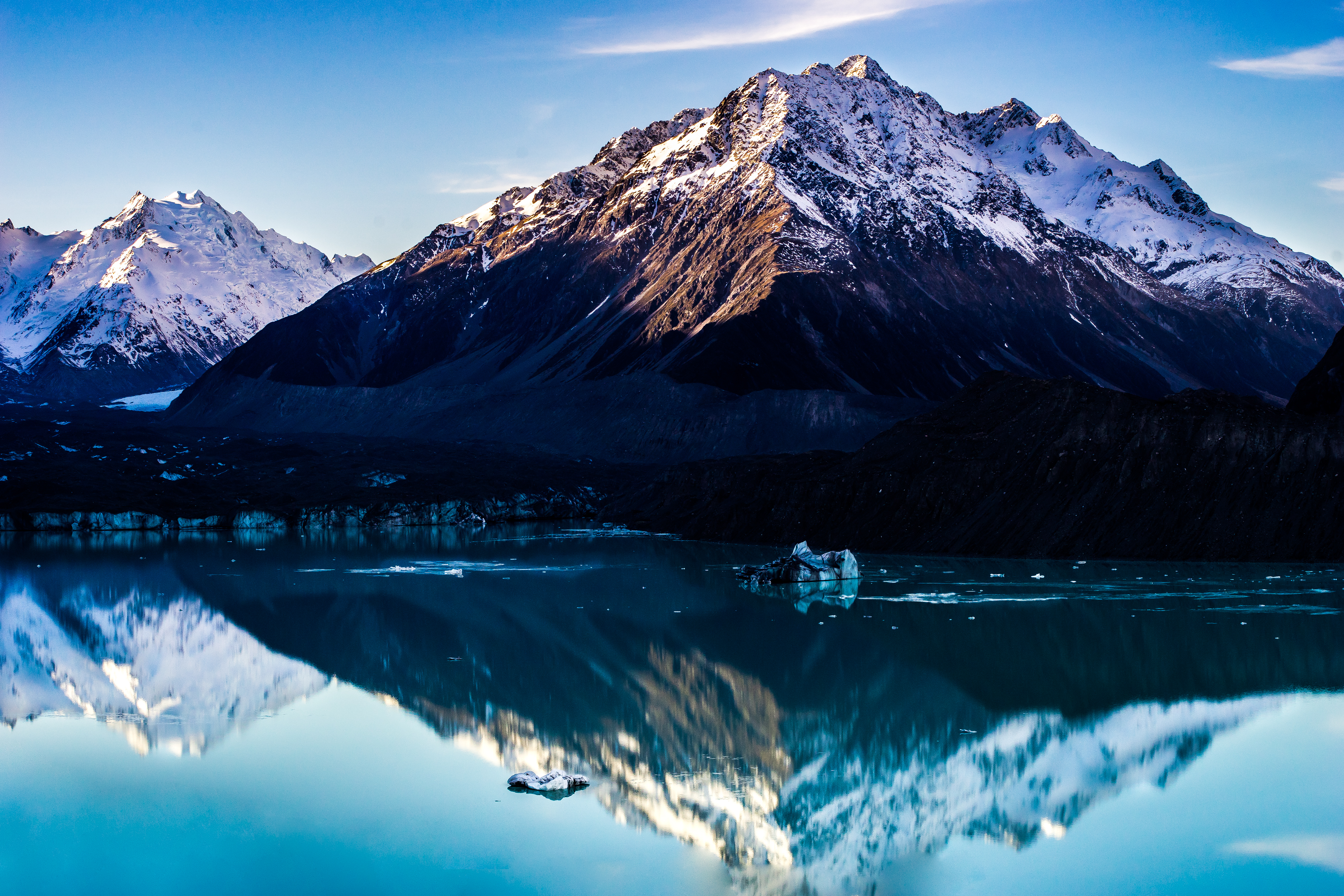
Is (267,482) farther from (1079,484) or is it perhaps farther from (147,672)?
(147,672)

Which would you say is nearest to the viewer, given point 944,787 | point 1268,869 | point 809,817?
point 1268,869

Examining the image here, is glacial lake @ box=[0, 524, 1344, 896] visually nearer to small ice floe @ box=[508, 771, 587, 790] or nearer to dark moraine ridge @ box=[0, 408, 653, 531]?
small ice floe @ box=[508, 771, 587, 790]

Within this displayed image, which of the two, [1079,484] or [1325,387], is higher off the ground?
[1325,387]

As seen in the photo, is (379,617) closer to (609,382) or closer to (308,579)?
(308,579)

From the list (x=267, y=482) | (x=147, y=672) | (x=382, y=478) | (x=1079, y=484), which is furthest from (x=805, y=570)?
(x=267, y=482)

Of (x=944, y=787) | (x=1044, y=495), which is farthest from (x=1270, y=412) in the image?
(x=944, y=787)

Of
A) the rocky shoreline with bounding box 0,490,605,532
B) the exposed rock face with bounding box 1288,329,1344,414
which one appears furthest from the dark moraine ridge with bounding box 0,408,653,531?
the exposed rock face with bounding box 1288,329,1344,414
